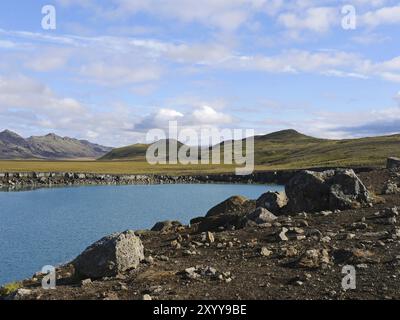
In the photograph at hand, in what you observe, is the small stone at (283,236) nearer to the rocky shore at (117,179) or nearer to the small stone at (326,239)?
the small stone at (326,239)

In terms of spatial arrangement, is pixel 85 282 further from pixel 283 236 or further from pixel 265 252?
pixel 283 236

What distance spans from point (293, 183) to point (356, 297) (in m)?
18.0

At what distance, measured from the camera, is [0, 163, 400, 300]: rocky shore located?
56.5 ft

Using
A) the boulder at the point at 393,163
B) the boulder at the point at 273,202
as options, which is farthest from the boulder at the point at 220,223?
the boulder at the point at 393,163

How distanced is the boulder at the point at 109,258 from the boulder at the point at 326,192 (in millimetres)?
14674

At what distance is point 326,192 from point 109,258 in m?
17.2

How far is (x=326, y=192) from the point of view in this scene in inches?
1288

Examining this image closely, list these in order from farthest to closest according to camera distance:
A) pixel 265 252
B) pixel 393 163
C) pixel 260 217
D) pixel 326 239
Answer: pixel 393 163 < pixel 260 217 < pixel 326 239 < pixel 265 252

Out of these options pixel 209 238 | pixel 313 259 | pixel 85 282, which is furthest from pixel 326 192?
pixel 85 282

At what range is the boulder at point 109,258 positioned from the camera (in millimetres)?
20562

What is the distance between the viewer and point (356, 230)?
2538cm

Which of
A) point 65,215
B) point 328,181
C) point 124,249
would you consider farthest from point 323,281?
point 65,215

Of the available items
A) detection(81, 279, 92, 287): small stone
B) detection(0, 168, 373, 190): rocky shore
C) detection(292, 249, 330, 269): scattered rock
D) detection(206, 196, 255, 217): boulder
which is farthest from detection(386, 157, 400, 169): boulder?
detection(0, 168, 373, 190): rocky shore

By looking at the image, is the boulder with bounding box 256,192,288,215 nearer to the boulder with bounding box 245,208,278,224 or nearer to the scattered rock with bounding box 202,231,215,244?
the boulder with bounding box 245,208,278,224
